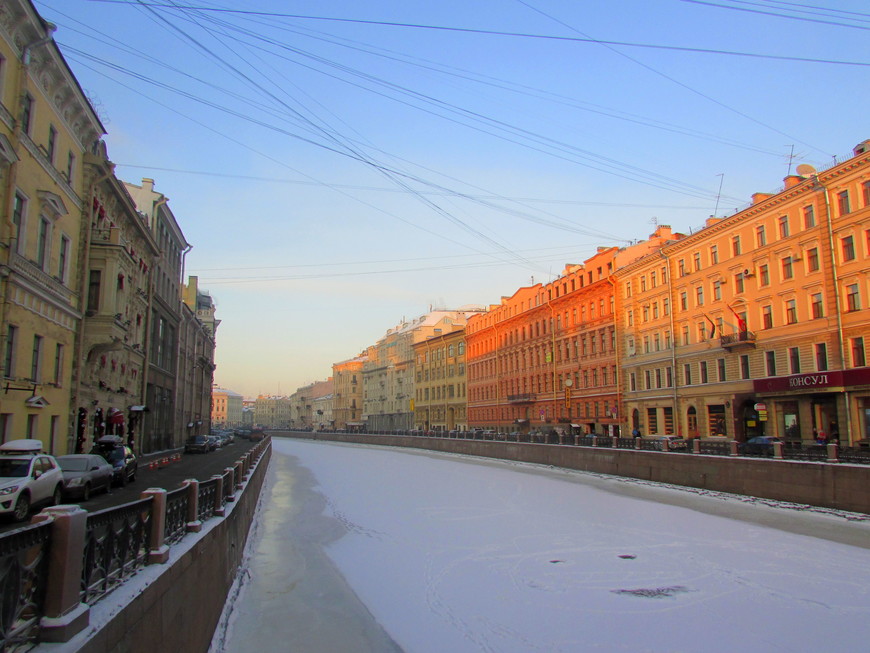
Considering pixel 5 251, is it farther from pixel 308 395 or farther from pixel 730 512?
pixel 308 395

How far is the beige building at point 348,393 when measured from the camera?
138m

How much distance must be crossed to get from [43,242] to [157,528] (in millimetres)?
20684

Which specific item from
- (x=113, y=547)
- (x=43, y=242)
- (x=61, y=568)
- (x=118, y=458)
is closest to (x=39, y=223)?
(x=43, y=242)

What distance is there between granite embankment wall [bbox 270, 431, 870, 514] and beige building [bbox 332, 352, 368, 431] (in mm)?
Result: 92777

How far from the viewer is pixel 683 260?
45.9 m

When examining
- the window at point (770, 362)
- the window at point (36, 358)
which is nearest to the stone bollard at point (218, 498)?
the window at point (36, 358)

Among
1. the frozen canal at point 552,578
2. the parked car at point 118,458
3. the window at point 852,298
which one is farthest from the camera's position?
the window at point 852,298

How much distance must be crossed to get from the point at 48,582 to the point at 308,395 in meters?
194

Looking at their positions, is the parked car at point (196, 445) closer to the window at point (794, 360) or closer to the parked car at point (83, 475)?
the parked car at point (83, 475)

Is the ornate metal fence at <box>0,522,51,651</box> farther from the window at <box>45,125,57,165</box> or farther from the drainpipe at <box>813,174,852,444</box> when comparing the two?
the drainpipe at <box>813,174,852,444</box>

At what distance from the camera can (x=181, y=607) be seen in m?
7.25

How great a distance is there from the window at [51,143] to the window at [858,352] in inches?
1415

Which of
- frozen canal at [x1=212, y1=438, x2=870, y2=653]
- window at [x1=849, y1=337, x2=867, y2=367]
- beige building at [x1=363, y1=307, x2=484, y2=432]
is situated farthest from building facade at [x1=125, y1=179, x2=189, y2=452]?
beige building at [x1=363, y1=307, x2=484, y2=432]

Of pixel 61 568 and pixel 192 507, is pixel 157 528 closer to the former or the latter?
pixel 192 507
